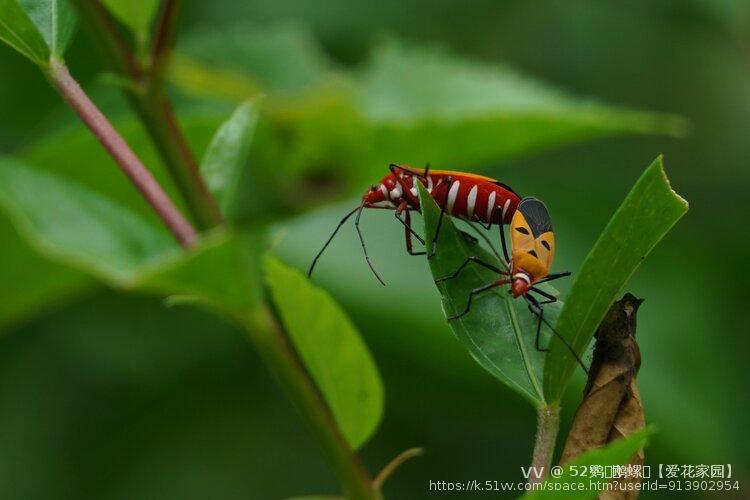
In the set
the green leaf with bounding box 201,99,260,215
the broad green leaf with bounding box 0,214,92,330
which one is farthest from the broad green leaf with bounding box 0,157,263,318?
the broad green leaf with bounding box 0,214,92,330

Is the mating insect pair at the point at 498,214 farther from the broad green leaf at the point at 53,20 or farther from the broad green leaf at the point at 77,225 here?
the broad green leaf at the point at 53,20

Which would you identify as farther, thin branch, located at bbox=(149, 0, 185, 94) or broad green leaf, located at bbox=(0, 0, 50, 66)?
thin branch, located at bbox=(149, 0, 185, 94)

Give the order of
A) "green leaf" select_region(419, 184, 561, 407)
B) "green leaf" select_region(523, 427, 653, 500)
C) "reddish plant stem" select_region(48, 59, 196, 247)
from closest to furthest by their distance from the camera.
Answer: "green leaf" select_region(523, 427, 653, 500)
"green leaf" select_region(419, 184, 561, 407)
"reddish plant stem" select_region(48, 59, 196, 247)

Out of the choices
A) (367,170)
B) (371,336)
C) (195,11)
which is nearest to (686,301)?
(371,336)

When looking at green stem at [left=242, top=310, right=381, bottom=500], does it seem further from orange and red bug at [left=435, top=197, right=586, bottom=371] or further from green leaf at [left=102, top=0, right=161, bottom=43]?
green leaf at [left=102, top=0, right=161, bottom=43]

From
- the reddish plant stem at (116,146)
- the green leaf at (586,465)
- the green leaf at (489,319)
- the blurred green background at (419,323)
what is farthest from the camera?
the blurred green background at (419,323)

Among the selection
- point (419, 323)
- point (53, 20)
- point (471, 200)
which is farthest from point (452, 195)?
point (419, 323)

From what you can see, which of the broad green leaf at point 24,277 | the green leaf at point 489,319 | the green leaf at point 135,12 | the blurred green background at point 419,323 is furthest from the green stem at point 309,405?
the blurred green background at point 419,323
